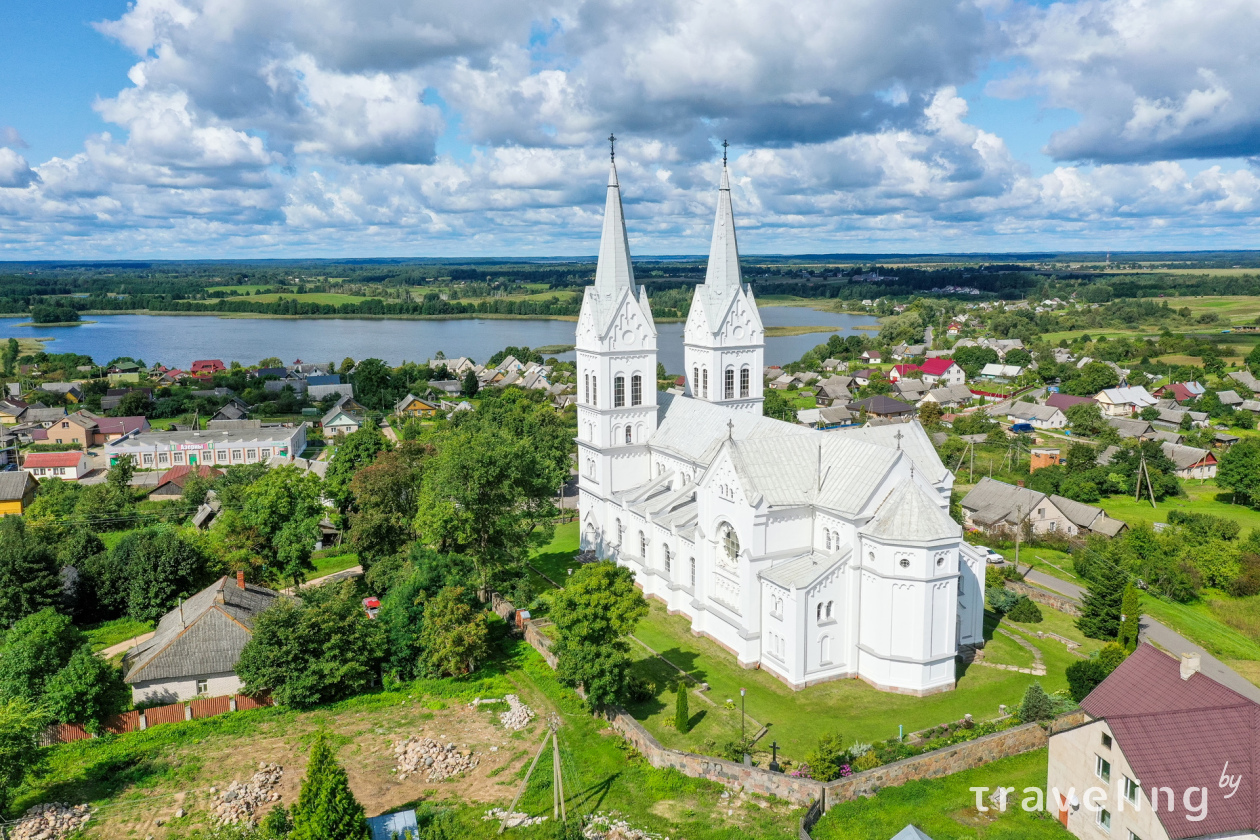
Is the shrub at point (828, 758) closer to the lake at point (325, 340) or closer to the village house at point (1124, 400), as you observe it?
the village house at point (1124, 400)

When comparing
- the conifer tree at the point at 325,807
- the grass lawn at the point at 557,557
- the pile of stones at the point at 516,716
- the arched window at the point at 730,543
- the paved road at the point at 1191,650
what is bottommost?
the paved road at the point at 1191,650

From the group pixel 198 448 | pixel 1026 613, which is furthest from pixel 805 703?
pixel 198 448

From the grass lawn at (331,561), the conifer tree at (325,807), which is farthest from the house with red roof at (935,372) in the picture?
the conifer tree at (325,807)

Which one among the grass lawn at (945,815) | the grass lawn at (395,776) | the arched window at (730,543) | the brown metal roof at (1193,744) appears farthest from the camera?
the arched window at (730,543)

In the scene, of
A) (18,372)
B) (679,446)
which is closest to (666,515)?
(679,446)

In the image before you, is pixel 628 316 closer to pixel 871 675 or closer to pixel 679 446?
pixel 679 446

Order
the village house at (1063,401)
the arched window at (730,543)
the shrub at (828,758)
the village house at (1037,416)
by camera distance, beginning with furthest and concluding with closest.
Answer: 1. the village house at (1063,401)
2. the village house at (1037,416)
3. the arched window at (730,543)
4. the shrub at (828,758)
